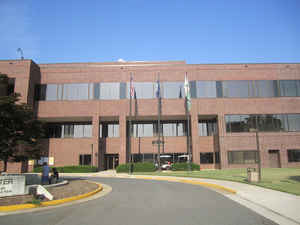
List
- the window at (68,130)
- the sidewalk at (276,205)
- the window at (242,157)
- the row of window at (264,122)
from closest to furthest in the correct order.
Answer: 1. the sidewalk at (276,205)
2. the window at (242,157)
3. the row of window at (264,122)
4. the window at (68,130)

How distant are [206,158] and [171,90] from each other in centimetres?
1166

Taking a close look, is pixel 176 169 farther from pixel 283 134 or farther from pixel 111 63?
pixel 111 63

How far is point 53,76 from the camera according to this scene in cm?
3844

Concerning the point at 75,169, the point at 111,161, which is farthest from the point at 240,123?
the point at 75,169

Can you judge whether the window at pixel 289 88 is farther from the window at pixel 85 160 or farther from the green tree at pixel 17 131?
the green tree at pixel 17 131

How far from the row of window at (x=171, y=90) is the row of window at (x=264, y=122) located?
3.18 meters

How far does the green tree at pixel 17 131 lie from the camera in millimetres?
14218

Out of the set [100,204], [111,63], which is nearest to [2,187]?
[100,204]

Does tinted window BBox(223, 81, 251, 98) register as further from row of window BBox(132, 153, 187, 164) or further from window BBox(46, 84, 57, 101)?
window BBox(46, 84, 57, 101)

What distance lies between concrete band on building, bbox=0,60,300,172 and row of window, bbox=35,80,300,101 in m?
0.15

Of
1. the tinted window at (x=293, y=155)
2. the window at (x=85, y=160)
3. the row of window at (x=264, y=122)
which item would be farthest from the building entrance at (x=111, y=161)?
the tinted window at (x=293, y=155)

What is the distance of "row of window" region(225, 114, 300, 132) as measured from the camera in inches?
1406

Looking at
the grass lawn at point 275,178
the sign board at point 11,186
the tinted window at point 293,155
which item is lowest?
the grass lawn at point 275,178

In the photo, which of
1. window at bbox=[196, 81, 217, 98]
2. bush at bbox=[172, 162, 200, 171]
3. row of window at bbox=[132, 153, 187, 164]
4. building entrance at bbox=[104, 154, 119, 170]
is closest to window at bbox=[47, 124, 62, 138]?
building entrance at bbox=[104, 154, 119, 170]
